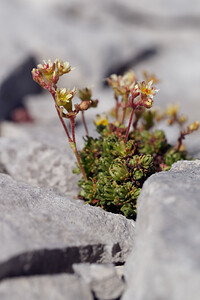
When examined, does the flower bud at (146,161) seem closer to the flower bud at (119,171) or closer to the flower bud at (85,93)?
the flower bud at (119,171)

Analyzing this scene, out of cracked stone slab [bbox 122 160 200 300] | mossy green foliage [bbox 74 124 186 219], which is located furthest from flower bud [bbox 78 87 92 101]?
cracked stone slab [bbox 122 160 200 300]

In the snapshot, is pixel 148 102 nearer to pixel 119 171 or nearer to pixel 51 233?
pixel 119 171

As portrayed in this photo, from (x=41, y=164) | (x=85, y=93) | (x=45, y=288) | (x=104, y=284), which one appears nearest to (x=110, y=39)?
(x=41, y=164)

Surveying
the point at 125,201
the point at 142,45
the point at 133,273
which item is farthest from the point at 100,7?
the point at 133,273

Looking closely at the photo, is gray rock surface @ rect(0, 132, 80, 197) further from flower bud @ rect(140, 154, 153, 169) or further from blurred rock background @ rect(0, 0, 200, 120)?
blurred rock background @ rect(0, 0, 200, 120)

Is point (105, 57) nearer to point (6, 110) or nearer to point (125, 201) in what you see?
point (6, 110)
